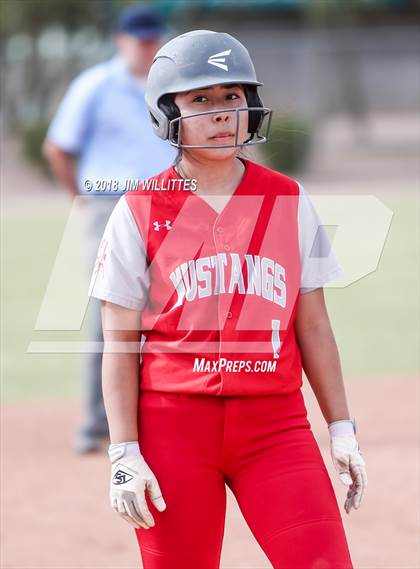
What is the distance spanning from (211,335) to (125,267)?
0.30 meters

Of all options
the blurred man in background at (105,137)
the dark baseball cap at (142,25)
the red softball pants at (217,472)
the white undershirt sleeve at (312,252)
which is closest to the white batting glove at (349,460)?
the red softball pants at (217,472)

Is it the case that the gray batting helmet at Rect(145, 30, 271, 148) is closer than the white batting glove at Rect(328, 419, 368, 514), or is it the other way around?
the gray batting helmet at Rect(145, 30, 271, 148)

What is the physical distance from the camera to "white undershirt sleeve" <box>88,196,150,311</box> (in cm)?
288

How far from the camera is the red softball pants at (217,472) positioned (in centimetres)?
277

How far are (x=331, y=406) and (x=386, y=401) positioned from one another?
13.0 ft

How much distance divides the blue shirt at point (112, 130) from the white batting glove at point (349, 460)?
10.4ft

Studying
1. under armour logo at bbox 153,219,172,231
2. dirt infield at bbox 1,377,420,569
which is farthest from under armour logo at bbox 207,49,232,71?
dirt infield at bbox 1,377,420,569

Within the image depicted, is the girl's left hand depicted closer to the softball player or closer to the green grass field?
the softball player

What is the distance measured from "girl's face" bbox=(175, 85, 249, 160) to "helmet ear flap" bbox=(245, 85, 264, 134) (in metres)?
0.07

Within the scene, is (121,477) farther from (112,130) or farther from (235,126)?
(112,130)

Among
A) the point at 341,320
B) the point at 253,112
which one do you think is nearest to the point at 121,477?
the point at 253,112

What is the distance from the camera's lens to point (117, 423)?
2.88 m

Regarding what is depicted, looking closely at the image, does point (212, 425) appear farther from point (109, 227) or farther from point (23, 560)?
point (23, 560)

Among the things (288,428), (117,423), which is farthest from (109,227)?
(288,428)
